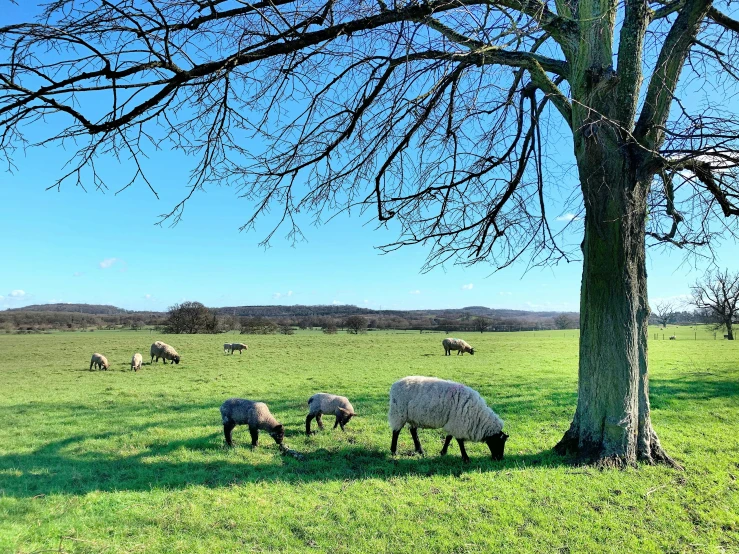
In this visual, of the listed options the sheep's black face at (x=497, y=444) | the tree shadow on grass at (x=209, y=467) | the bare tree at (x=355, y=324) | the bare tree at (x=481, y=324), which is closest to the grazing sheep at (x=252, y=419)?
the tree shadow on grass at (x=209, y=467)

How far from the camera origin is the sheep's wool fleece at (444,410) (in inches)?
281

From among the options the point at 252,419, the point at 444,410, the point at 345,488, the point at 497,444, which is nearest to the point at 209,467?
the point at 252,419

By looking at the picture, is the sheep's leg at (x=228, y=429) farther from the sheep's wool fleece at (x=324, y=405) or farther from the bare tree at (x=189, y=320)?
the bare tree at (x=189, y=320)

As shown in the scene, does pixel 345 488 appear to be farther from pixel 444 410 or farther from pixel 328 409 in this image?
A: pixel 328 409

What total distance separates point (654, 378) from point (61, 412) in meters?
21.2

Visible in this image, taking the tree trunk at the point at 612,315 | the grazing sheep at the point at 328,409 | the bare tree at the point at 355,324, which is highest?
the tree trunk at the point at 612,315

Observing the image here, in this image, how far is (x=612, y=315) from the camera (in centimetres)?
647

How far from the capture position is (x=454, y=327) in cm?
6706

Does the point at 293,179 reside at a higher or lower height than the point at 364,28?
lower

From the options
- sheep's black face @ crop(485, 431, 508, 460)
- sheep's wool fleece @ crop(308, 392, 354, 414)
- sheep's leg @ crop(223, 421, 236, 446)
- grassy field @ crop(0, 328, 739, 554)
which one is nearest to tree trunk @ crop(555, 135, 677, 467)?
grassy field @ crop(0, 328, 739, 554)

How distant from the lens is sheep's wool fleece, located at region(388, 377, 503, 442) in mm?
7137

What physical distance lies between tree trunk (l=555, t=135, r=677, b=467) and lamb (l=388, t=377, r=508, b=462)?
4.43 ft

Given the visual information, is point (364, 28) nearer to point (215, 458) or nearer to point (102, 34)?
point (102, 34)

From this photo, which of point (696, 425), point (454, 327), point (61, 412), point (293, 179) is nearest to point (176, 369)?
point (61, 412)
